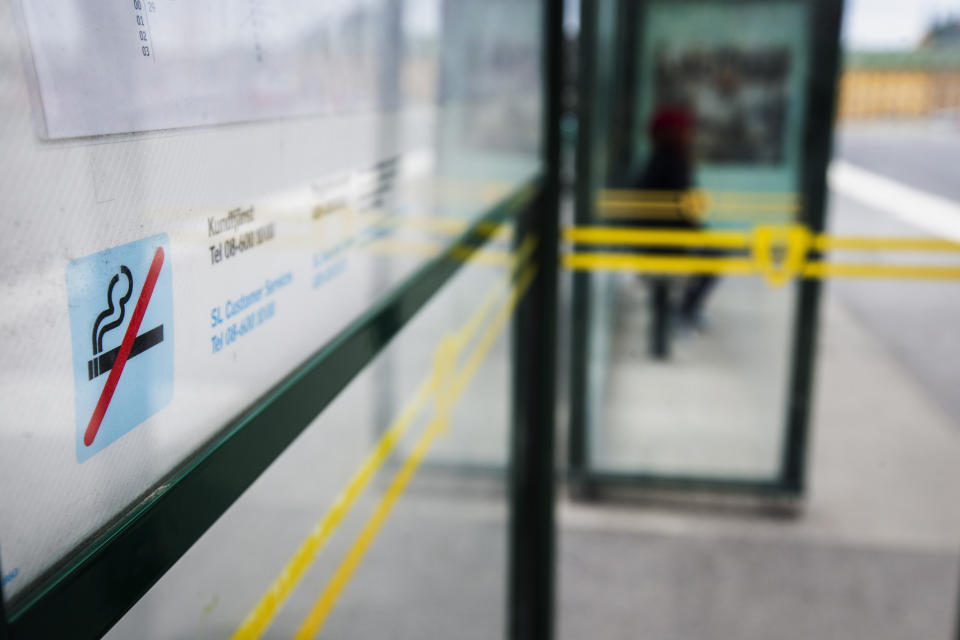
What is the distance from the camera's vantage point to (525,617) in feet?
7.89

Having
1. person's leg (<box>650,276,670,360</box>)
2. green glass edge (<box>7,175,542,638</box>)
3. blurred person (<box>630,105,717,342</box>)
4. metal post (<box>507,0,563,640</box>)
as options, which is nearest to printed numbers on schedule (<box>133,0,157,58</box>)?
green glass edge (<box>7,175,542,638</box>)

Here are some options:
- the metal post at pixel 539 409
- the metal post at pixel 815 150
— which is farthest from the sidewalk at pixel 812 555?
the metal post at pixel 815 150

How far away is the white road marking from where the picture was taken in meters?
2.97

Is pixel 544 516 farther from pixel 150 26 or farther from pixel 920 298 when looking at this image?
pixel 920 298

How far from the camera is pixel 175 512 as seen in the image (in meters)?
0.56

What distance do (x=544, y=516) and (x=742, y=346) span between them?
1.29m

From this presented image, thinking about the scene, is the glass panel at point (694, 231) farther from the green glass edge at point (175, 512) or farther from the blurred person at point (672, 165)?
the green glass edge at point (175, 512)

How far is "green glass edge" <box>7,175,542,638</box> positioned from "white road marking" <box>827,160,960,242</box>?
8.25 ft

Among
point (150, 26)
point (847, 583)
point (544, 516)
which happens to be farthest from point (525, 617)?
point (150, 26)

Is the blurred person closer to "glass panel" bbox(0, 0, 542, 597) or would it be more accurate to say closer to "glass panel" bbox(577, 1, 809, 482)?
"glass panel" bbox(577, 1, 809, 482)

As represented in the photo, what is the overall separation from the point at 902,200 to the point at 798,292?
0.45m

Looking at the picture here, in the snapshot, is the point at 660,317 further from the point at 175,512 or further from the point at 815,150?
the point at 175,512

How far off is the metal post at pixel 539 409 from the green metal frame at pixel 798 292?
939 millimetres

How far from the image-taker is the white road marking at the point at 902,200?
297cm
